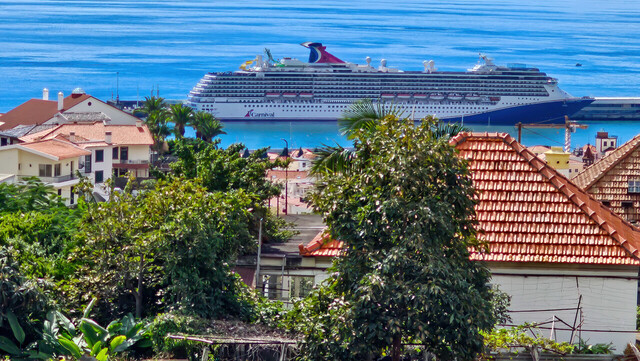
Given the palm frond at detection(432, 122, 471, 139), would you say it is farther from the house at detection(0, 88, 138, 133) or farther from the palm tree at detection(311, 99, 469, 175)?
the house at detection(0, 88, 138, 133)

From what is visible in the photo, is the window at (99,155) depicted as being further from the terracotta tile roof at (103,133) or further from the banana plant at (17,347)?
the banana plant at (17,347)

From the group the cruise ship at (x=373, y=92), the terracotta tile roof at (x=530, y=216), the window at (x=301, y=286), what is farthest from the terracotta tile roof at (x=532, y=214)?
the cruise ship at (x=373, y=92)

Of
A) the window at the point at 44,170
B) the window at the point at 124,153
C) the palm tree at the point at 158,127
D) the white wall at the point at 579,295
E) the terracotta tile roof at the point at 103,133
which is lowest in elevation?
the white wall at the point at 579,295

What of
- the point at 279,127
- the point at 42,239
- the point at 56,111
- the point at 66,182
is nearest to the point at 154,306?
the point at 42,239

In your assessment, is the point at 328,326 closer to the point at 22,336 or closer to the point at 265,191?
the point at 22,336

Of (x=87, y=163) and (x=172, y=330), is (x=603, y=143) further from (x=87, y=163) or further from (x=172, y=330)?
(x=172, y=330)

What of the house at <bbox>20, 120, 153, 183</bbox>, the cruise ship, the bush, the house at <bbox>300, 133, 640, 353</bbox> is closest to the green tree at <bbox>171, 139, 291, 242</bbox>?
the house at <bbox>300, 133, 640, 353</bbox>
